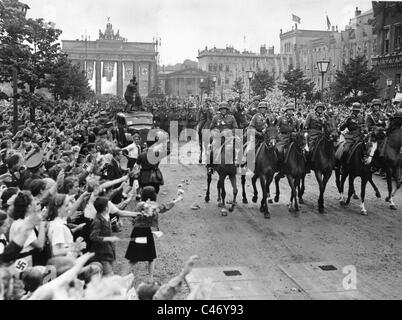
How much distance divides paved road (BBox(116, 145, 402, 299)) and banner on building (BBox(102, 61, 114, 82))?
95.0 metres

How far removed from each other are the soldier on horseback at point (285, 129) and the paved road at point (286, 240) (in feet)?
4.82

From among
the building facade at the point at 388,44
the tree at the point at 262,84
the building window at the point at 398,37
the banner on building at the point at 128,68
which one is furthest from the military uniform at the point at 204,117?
the banner on building at the point at 128,68

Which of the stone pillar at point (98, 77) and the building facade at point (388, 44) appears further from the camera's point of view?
the stone pillar at point (98, 77)

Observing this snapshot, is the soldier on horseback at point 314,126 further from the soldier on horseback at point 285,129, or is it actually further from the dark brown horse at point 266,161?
the dark brown horse at point 266,161

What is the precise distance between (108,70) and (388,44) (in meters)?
72.9

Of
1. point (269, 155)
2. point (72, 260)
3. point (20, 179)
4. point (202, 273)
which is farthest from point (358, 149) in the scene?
point (72, 260)

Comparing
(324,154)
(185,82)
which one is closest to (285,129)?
(324,154)

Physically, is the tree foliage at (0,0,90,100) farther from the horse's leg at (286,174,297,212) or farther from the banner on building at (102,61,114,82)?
the banner on building at (102,61,114,82)

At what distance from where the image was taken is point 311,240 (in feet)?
35.8

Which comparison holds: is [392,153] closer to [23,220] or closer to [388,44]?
[23,220]

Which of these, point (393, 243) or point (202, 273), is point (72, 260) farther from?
point (393, 243)

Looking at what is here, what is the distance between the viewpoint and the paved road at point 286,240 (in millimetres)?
8797

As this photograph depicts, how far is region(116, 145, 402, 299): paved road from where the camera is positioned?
880cm
